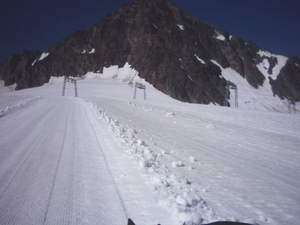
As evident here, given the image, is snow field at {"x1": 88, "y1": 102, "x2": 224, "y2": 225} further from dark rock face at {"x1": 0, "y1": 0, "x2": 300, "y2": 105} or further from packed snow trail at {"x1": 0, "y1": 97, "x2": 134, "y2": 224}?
dark rock face at {"x1": 0, "y1": 0, "x2": 300, "y2": 105}

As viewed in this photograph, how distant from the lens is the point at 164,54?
72.8 m

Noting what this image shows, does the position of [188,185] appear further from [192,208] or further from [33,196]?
[33,196]

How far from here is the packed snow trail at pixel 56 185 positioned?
8.59 feet

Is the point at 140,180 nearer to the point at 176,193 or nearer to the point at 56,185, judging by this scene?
the point at 176,193

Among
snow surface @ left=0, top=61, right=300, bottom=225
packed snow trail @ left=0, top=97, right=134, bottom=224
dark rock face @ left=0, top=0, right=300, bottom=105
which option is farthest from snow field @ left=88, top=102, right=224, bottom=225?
dark rock face @ left=0, top=0, right=300, bottom=105

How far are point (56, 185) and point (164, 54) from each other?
7268cm

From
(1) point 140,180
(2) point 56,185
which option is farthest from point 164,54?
(2) point 56,185

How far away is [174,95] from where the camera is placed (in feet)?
207

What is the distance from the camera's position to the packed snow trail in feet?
8.59

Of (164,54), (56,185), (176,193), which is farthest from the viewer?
(164,54)

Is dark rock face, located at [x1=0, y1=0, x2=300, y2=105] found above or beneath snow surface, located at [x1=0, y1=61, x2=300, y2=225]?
above

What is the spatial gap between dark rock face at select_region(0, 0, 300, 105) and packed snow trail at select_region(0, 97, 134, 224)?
193ft

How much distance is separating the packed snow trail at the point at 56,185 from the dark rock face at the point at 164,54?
59.0 m

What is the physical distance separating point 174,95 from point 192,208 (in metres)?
61.0
